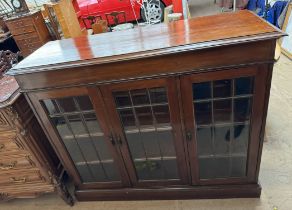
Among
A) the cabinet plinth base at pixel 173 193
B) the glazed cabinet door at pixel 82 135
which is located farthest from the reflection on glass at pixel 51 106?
the cabinet plinth base at pixel 173 193

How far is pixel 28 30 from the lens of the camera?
274 cm

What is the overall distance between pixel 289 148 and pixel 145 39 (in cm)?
154

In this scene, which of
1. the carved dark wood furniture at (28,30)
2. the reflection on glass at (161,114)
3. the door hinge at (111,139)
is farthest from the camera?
the carved dark wood furniture at (28,30)

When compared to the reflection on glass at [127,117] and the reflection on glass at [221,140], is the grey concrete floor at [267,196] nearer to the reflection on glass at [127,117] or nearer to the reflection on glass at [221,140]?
the reflection on glass at [221,140]

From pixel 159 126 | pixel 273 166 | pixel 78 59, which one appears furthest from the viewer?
pixel 273 166

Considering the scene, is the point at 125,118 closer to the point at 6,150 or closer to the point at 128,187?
the point at 128,187

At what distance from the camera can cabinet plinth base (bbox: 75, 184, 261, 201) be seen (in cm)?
156

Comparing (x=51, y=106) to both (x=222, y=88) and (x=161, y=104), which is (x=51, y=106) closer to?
(x=161, y=104)

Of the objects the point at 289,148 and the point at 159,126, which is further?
the point at 289,148

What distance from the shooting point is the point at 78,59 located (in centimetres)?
118

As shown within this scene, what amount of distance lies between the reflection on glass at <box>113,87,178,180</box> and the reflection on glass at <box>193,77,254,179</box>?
18 centimetres

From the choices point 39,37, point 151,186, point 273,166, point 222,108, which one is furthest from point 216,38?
point 39,37

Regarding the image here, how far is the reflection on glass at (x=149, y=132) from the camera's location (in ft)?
4.16

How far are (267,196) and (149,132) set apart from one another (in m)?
0.97
